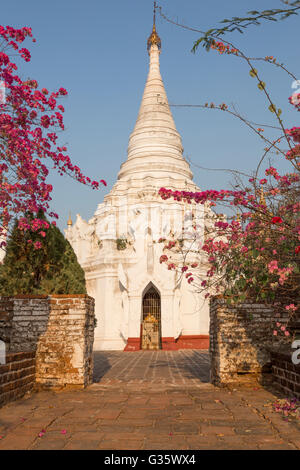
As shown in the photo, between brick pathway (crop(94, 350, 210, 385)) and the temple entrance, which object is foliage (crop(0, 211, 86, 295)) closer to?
brick pathway (crop(94, 350, 210, 385))

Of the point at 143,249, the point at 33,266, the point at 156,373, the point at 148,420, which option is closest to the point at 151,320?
the point at 143,249

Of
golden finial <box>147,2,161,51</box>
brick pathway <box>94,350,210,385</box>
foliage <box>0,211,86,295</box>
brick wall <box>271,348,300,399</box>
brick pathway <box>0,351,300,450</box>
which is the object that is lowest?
brick pathway <box>94,350,210,385</box>

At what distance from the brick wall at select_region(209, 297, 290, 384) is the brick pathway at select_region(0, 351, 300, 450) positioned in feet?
0.94

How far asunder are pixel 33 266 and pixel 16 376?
8.24 feet

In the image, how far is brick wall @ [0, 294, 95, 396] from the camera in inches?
258

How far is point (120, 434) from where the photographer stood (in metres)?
3.76

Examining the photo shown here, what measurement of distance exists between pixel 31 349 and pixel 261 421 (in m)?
3.88

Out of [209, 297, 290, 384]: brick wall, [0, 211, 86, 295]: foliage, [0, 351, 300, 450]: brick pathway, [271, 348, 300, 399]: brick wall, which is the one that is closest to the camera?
[0, 351, 300, 450]: brick pathway

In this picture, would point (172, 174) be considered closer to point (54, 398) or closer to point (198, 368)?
point (198, 368)

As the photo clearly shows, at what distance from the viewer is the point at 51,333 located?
6688 millimetres

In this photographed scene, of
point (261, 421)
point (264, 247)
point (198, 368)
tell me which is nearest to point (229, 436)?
point (261, 421)

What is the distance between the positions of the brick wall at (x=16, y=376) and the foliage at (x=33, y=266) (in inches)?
62.3

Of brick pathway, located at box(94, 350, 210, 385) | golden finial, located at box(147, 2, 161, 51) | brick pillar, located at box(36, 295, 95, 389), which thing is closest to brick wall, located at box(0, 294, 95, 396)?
brick pillar, located at box(36, 295, 95, 389)

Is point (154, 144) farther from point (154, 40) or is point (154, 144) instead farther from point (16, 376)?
point (16, 376)
